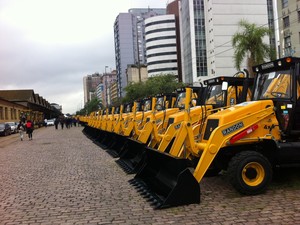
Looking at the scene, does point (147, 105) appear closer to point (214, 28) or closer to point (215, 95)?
point (215, 95)

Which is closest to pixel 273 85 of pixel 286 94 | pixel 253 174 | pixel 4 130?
pixel 286 94

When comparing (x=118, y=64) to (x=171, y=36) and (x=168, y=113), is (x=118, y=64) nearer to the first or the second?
(x=171, y=36)

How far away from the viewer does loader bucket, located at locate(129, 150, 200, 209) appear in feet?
20.6

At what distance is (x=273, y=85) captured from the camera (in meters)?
7.48

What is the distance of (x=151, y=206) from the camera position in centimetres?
646

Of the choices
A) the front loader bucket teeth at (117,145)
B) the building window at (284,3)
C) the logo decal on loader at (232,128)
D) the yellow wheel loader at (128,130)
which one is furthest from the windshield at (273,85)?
the building window at (284,3)

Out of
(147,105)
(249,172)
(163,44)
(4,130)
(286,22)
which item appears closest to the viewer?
(249,172)

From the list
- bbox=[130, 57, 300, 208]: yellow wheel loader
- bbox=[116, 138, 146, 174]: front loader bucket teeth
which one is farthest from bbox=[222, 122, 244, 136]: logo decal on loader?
bbox=[116, 138, 146, 174]: front loader bucket teeth

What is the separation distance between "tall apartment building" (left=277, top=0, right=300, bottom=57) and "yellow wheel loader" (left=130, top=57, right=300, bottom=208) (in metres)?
38.6

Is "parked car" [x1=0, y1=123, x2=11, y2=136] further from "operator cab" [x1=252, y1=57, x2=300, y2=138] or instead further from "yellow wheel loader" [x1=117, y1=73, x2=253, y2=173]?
"operator cab" [x1=252, y1=57, x2=300, y2=138]

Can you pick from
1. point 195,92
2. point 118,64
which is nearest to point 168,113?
point 195,92

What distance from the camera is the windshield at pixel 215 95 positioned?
9.42m

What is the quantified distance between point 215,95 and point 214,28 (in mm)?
81077

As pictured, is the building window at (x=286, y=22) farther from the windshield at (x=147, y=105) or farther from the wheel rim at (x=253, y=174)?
the wheel rim at (x=253, y=174)
